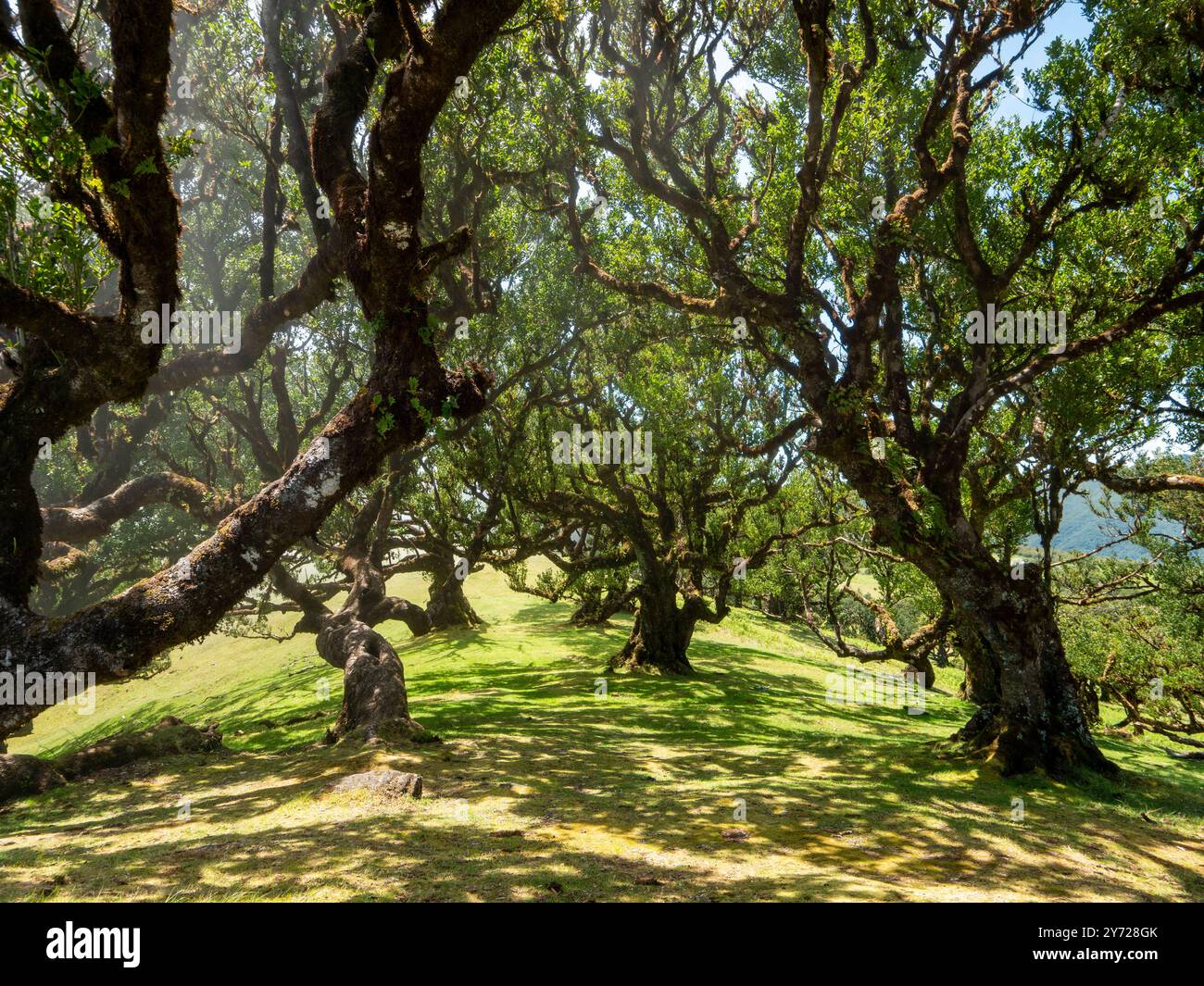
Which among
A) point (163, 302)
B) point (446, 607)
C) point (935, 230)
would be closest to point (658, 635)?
point (446, 607)

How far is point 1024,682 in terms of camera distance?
950 cm

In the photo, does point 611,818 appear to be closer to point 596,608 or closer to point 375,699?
point 375,699

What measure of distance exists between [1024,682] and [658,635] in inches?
398

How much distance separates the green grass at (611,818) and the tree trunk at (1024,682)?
44 cm

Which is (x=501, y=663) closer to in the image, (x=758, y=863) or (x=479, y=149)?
(x=479, y=149)

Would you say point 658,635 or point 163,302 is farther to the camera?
point 658,635

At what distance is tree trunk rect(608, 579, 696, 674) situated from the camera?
1841 centimetres

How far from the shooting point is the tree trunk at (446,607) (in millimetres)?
24688

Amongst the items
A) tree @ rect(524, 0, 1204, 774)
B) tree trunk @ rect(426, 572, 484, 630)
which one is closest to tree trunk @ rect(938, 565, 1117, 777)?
tree @ rect(524, 0, 1204, 774)

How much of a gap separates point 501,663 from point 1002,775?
13713mm

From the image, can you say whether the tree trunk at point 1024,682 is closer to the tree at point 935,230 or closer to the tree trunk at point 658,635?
the tree at point 935,230

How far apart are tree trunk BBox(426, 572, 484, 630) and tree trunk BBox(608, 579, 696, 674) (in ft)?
26.4

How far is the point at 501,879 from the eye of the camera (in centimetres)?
461

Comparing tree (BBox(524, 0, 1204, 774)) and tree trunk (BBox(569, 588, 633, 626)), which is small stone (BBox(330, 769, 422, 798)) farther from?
tree trunk (BBox(569, 588, 633, 626))
